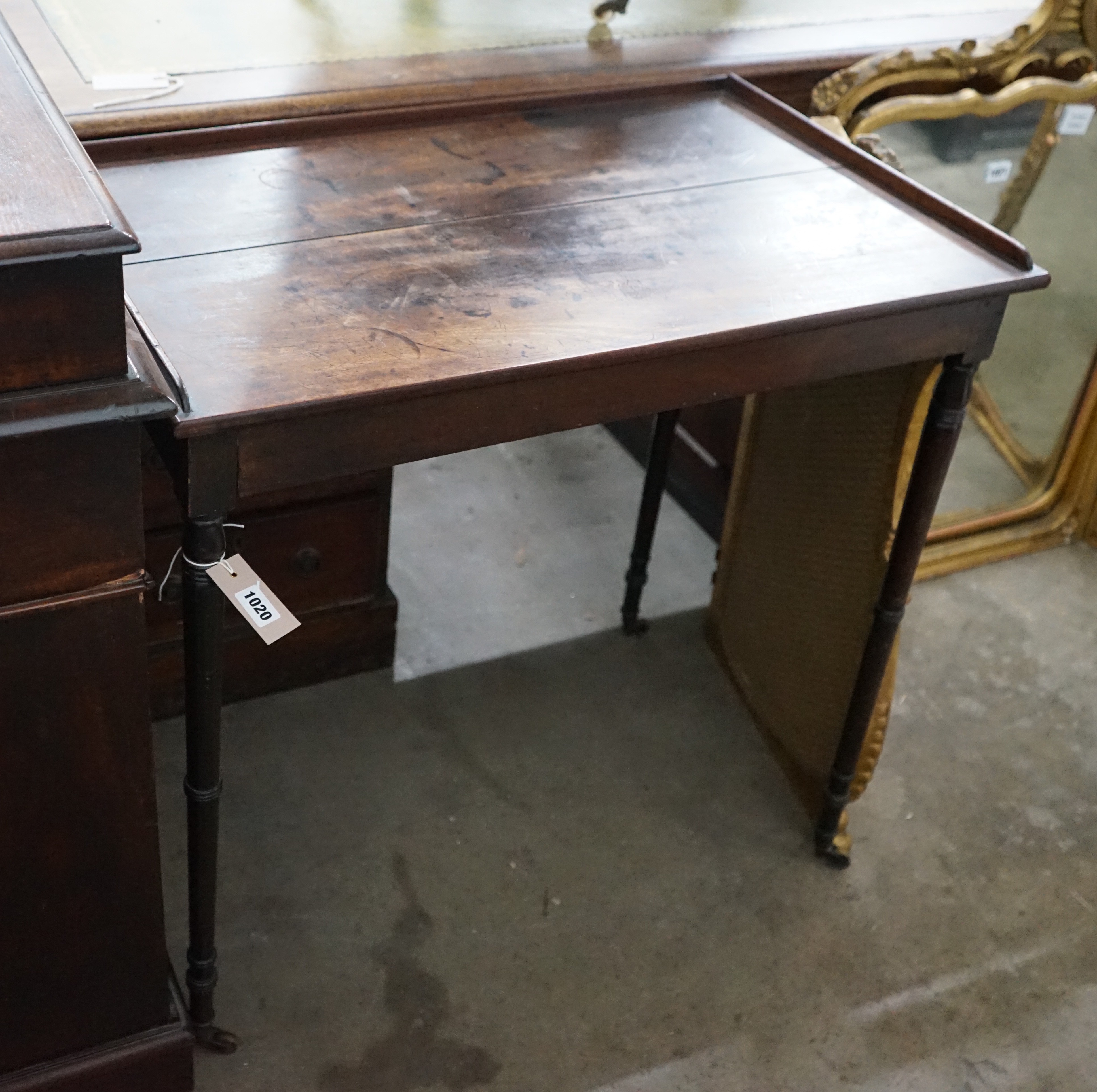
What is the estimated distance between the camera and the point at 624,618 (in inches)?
97.6

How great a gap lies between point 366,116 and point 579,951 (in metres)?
1.22

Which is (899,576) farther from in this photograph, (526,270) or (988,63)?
(988,63)

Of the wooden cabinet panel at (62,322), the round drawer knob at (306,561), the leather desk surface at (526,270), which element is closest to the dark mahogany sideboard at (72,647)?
the wooden cabinet panel at (62,322)

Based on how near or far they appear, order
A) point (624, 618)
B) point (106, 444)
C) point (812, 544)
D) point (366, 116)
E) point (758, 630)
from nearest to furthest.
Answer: point (106, 444), point (366, 116), point (812, 544), point (758, 630), point (624, 618)

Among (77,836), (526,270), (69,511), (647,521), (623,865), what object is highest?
(526,270)

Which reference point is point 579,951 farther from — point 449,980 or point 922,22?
point 922,22

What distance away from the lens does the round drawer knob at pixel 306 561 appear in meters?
2.09

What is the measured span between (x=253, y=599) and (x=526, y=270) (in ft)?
1.56

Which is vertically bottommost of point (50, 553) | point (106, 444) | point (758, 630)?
point (758, 630)

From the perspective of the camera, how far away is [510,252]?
1477mm

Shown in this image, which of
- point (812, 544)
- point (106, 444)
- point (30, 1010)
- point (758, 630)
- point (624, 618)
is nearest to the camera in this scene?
point (106, 444)

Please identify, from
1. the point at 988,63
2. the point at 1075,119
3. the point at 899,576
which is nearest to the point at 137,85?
the point at 899,576

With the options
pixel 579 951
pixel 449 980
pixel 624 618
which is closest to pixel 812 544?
pixel 624 618

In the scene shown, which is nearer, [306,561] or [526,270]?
[526,270]
